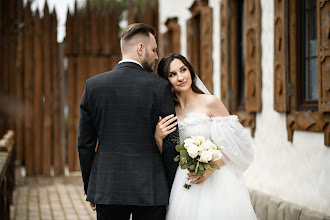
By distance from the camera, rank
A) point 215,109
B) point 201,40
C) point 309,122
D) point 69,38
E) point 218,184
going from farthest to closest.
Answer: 1. point 69,38
2. point 201,40
3. point 309,122
4. point 215,109
5. point 218,184

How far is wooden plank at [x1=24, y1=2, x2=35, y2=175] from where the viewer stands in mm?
10664

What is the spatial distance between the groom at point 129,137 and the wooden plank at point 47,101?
24.5 ft

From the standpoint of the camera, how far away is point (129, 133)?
3.40 metres

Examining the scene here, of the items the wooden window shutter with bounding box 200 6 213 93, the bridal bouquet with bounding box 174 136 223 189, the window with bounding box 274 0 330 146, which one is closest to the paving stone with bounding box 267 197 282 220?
the window with bounding box 274 0 330 146

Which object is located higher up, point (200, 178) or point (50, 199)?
point (200, 178)

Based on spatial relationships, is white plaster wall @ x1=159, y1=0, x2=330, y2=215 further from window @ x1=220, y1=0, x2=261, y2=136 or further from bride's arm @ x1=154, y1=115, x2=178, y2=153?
bride's arm @ x1=154, y1=115, x2=178, y2=153

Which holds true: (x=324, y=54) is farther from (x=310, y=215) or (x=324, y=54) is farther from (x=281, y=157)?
(x=281, y=157)

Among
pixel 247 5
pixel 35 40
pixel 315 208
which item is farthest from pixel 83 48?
pixel 315 208

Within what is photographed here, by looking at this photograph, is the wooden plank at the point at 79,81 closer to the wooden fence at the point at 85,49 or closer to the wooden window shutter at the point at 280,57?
the wooden fence at the point at 85,49

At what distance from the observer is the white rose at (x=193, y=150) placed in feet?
11.5

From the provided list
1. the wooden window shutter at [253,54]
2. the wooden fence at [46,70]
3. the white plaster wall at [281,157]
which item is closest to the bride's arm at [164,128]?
the white plaster wall at [281,157]

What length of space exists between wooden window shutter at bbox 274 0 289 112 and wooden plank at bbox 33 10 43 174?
634 cm

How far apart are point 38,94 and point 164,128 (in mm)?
7851

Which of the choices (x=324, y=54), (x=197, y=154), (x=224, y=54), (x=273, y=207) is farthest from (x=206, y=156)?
(x=224, y=54)
